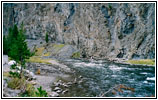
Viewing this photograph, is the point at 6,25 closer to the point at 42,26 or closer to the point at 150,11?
the point at 42,26

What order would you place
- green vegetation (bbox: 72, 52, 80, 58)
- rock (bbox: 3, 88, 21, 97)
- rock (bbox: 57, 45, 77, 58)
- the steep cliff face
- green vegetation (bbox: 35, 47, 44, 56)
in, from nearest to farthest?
rock (bbox: 3, 88, 21, 97), the steep cliff face, green vegetation (bbox: 72, 52, 80, 58), rock (bbox: 57, 45, 77, 58), green vegetation (bbox: 35, 47, 44, 56)

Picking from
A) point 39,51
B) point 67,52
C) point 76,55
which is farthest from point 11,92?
point 39,51

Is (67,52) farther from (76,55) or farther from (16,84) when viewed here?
(16,84)

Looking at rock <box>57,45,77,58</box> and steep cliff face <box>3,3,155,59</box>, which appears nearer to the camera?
steep cliff face <box>3,3,155,59</box>

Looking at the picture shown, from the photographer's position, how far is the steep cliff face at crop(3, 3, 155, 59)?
75.8 m

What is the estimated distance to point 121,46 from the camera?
83.9 metres

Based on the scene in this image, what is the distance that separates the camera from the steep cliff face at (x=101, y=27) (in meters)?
75.8

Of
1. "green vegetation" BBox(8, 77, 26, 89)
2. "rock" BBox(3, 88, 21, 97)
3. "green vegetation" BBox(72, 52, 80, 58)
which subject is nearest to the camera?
"rock" BBox(3, 88, 21, 97)

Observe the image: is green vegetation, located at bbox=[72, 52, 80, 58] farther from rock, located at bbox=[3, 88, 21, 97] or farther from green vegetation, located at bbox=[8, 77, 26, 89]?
rock, located at bbox=[3, 88, 21, 97]

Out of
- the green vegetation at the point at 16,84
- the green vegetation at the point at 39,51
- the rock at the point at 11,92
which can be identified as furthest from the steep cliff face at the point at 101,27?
the rock at the point at 11,92

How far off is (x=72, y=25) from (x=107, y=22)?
118 feet

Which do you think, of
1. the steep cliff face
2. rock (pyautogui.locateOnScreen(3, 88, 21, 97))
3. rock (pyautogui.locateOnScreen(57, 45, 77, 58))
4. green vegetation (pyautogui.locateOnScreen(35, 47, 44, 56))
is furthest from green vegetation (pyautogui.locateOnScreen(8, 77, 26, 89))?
green vegetation (pyautogui.locateOnScreen(35, 47, 44, 56))

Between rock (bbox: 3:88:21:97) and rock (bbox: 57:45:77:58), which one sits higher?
rock (bbox: 3:88:21:97)

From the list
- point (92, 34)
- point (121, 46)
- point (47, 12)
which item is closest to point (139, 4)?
point (121, 46)
